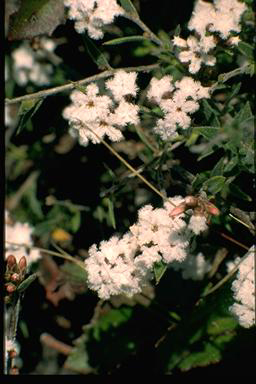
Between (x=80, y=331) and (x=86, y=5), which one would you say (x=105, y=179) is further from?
(x=86, y=5)

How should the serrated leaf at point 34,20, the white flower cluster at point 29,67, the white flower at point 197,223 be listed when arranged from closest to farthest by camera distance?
the white flower at point 197,223
the serrated leaf at point 34,20
the white flower cluster at point 29,67

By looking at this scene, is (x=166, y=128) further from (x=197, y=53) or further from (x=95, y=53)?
(x=95, y=53)

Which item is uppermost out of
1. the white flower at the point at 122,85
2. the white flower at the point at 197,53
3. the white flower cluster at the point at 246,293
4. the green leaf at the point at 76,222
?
the white flower at the point at 197,53

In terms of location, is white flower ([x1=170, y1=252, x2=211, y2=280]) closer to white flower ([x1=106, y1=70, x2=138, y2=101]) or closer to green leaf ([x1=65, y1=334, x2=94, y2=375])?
green leaf ([x1=65, y1=334, x2=94, y2=375])

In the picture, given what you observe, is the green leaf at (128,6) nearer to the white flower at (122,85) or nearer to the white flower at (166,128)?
the white flower at (122,85)

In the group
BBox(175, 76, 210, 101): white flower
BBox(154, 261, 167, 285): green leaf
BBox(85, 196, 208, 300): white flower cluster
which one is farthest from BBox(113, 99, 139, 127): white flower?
BBox(154, 261, 167, 285): green leaf

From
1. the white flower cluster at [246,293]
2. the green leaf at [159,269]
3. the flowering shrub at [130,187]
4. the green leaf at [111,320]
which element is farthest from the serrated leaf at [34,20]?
the green leaf at [111,320]

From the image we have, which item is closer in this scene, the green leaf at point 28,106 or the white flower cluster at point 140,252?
the white flower cluster at point 140,252

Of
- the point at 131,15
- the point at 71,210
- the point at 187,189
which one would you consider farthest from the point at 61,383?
the point at 131,15
